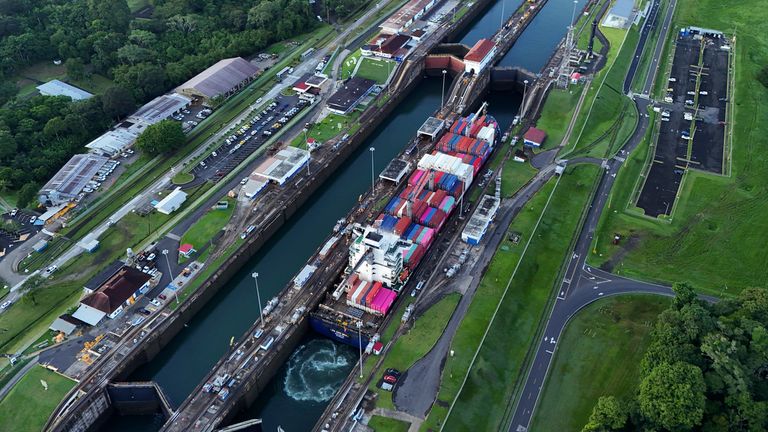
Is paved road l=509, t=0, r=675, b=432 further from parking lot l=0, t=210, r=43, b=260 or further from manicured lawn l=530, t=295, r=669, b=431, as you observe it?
parking lot l=0, t=210, r=43, b=260

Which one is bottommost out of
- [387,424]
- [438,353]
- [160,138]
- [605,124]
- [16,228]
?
[387,424]

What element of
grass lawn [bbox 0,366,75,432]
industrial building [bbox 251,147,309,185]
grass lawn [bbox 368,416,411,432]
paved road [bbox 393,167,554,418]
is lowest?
grass lawn [bbox 0,366,75,432]

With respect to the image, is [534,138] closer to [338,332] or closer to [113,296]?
[338,332]

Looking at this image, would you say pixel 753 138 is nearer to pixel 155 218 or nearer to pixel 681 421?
pixel 681 421

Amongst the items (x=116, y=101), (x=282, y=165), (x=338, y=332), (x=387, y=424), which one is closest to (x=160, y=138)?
(x=116, y=101)

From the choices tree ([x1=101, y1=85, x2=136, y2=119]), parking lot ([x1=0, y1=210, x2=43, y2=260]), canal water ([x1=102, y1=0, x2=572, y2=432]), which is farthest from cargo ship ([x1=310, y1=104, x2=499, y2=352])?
tree ([x1=101, y1=85, x2=136, y2=119])

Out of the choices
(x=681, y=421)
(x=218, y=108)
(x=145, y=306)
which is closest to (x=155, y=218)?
(x=145, y=306)
